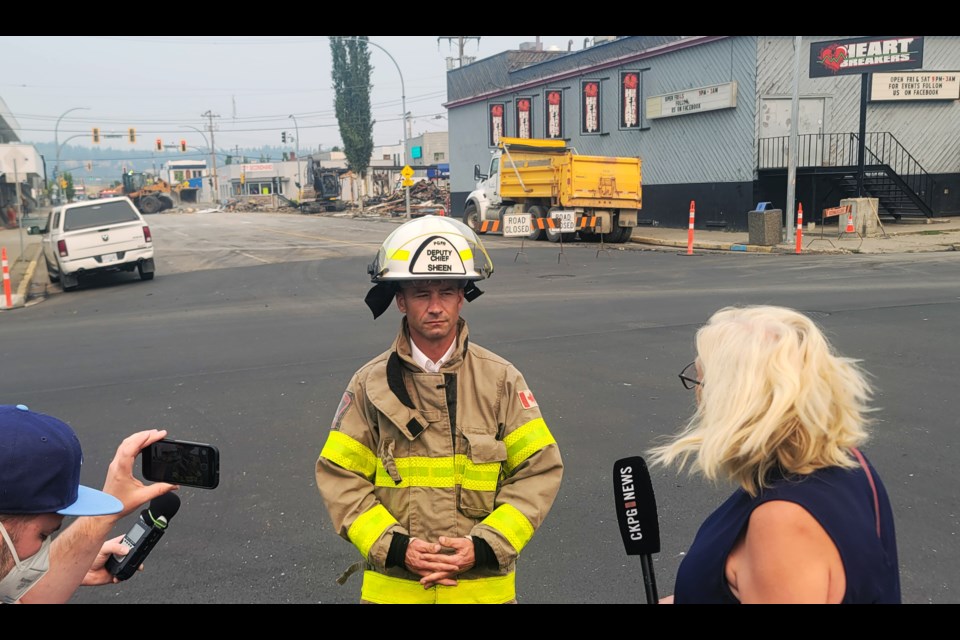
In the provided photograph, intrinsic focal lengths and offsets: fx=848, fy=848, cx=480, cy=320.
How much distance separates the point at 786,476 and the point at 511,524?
937mm

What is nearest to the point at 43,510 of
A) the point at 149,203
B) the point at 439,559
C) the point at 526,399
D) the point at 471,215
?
the point at 439,559

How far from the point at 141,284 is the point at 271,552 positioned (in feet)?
48.6

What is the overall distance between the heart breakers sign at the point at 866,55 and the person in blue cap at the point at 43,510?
84.3 feet

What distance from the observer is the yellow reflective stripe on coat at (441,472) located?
2.60 metres

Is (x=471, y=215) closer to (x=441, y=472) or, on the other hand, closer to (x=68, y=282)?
(x=68, y=282)

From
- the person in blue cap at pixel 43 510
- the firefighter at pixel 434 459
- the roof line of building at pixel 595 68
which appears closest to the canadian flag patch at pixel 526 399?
the firefighter at pixel 434 459

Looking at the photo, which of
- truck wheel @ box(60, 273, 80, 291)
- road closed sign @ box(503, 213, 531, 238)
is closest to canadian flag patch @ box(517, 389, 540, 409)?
truck wheel @ box(60, 273, 80, 291)

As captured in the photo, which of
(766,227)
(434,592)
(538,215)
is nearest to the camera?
(434,592)

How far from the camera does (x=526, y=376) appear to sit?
8078mm

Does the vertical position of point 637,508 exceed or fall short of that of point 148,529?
it exceeds it

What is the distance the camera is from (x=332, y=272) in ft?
60.3

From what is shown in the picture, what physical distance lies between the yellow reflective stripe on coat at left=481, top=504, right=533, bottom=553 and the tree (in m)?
61.7

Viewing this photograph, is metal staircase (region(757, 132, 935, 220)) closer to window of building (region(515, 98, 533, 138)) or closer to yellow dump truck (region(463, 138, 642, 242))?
yellow dump truck (region(463, 138, 642, 242))

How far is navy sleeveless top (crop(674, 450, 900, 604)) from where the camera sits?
1.79 m
